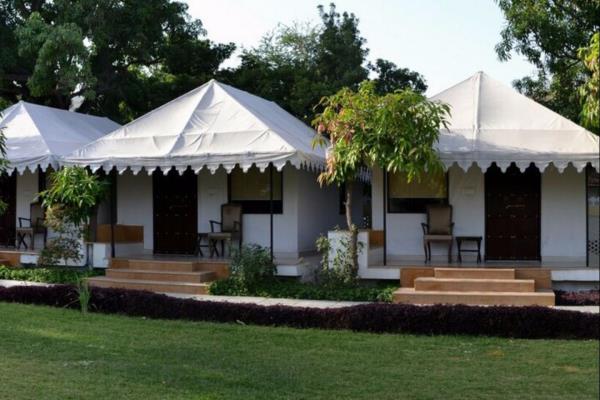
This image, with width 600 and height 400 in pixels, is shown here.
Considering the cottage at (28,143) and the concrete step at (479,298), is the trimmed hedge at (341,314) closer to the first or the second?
the concrete step at (479,298)

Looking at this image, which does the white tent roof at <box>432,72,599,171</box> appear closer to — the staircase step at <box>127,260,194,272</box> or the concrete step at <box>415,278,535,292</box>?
→ the concrete step at <box>415,278,535,292</box>

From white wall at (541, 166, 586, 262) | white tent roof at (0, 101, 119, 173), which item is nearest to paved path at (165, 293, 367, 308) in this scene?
white wall at (541, 166, 586, 262)

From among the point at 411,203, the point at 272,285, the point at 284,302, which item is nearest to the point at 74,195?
the point at 272,285

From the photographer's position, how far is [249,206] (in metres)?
16.2

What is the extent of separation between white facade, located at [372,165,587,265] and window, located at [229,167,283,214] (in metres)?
2.29

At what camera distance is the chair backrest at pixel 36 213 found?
1798cm

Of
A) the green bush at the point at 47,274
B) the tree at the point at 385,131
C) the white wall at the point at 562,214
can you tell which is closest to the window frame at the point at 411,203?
the white wall at the point at 562,214

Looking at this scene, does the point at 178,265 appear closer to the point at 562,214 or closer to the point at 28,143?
the point at 28,143

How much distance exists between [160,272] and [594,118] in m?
12.2

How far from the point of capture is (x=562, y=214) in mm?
14227

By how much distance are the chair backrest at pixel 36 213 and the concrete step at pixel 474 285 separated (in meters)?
10.5

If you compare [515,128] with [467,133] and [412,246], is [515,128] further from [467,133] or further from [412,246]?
[412,246]

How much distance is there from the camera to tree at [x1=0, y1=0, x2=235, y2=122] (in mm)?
19781

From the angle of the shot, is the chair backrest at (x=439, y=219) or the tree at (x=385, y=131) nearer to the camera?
the tree at (x=385, y=131)
